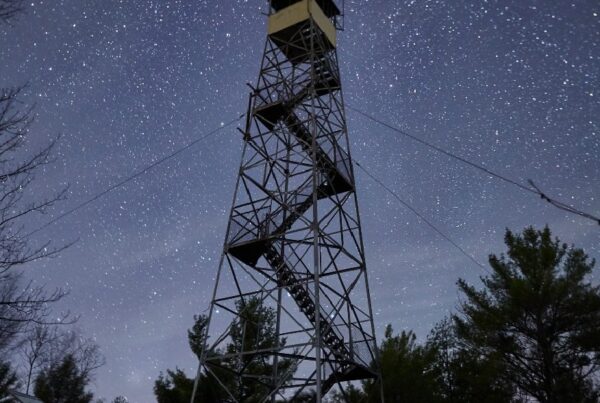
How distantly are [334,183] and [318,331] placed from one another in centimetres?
598

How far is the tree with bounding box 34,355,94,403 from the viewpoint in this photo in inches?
1339

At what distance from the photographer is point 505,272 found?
21109 mm

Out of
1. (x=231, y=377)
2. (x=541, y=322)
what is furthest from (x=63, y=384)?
(x=541, y=322)

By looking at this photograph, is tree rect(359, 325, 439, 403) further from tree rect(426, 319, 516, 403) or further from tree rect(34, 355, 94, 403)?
tree rect(34, 355, 94, 403)

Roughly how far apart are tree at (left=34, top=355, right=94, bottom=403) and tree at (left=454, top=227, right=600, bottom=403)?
1004 inches

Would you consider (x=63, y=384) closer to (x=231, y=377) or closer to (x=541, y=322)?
(x=231, y=377)

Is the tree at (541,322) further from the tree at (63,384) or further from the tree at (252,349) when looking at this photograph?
the tree at (63,384)

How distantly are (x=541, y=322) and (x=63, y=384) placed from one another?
1128 inches

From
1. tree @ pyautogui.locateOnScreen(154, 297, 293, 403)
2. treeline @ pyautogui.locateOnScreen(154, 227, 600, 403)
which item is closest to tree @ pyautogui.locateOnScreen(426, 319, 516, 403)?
treeline @ pyautogui.locateOnScreen(154, 227, 600, 403)

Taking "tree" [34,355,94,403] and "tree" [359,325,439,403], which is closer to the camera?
"tree" [359,325,439,403]

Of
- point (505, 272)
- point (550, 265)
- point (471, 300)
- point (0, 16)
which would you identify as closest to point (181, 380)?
point (471, 300)

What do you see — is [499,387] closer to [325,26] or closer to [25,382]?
[325,26]

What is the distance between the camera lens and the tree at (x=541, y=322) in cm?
1892

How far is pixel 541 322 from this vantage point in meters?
19.6
